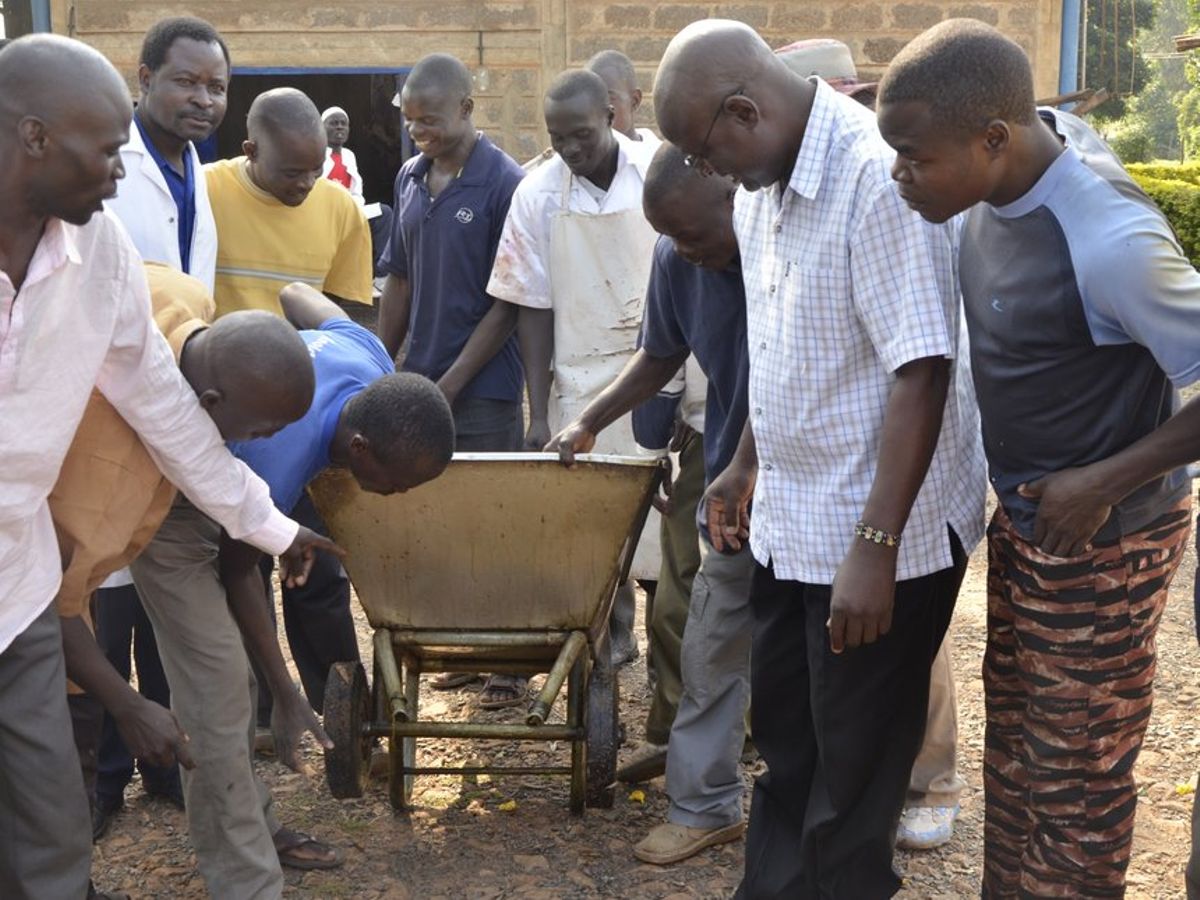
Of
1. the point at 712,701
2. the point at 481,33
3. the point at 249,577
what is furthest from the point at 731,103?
the point at 481,33

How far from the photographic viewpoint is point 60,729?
9.64 ft

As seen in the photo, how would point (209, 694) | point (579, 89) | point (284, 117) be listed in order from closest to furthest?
point (209, 694)
point (284, 117)
point (579, 89)

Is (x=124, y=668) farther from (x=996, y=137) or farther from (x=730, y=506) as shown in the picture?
(x=996, y=137)

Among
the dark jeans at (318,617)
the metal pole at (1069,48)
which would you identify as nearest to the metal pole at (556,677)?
the dark jeans at (318,617)

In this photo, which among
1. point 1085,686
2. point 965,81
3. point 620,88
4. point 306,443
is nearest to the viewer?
point 965,81

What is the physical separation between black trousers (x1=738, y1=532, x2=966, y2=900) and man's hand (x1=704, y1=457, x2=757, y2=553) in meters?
0.34

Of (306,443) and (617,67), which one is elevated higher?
(617,67)

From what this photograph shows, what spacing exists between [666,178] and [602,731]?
148cm

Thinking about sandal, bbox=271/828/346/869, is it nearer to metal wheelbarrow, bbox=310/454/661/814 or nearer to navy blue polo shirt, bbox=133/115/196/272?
metal wheelbarrow, bbox=310/454/661/814

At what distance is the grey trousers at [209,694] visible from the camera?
3.48 metres

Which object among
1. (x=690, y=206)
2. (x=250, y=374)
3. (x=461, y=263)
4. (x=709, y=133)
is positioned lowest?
(x=461, y=263)

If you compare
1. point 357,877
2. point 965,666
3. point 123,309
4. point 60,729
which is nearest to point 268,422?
point 123,309

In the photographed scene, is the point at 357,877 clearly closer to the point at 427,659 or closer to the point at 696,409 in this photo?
the point at 427,659

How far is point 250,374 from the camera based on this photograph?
125 inches
